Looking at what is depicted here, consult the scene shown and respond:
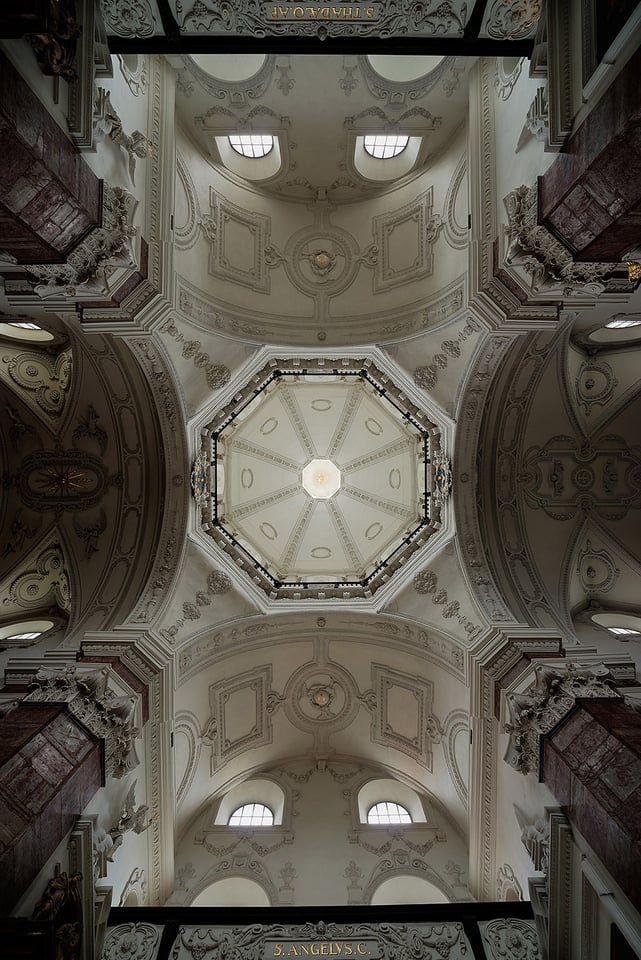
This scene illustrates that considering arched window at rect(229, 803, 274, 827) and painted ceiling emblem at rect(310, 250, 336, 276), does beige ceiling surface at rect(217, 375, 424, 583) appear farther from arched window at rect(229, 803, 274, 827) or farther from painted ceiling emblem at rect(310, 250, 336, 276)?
arched window at rect(229, 803, 274, 827)

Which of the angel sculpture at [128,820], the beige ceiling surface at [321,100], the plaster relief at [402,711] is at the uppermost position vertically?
the beige ceiling surface at [321,100]

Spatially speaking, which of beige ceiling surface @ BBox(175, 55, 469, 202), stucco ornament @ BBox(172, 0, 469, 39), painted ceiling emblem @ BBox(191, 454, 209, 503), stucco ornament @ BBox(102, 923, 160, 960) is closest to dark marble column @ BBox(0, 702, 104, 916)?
stucco ornament @ BBox(102, 923, 160, 960)

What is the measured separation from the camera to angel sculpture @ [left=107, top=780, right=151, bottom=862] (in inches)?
411

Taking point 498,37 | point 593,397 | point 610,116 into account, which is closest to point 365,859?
point 593,397

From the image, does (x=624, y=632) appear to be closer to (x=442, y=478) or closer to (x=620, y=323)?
(x=442, y=478)

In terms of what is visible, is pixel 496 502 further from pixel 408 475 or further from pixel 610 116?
pixel 610 116

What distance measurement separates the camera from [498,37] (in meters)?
9.14

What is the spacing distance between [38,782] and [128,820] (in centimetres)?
A: 318

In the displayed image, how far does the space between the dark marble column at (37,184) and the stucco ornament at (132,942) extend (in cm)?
1156

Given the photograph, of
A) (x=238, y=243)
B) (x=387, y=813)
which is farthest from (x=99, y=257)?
(x=387, y=813)

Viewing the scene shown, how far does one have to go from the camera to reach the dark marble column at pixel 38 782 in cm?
763

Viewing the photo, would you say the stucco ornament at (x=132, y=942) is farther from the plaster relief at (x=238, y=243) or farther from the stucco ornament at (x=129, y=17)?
the stucco ornament at (x=129, y=17)

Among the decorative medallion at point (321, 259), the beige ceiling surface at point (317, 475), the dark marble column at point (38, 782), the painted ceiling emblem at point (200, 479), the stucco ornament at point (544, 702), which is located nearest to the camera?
the dark marble column at point (38, 782)

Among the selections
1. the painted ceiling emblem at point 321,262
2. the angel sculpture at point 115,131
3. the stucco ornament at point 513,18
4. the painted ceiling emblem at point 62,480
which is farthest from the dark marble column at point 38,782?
the stucco ornament at point 513,18
